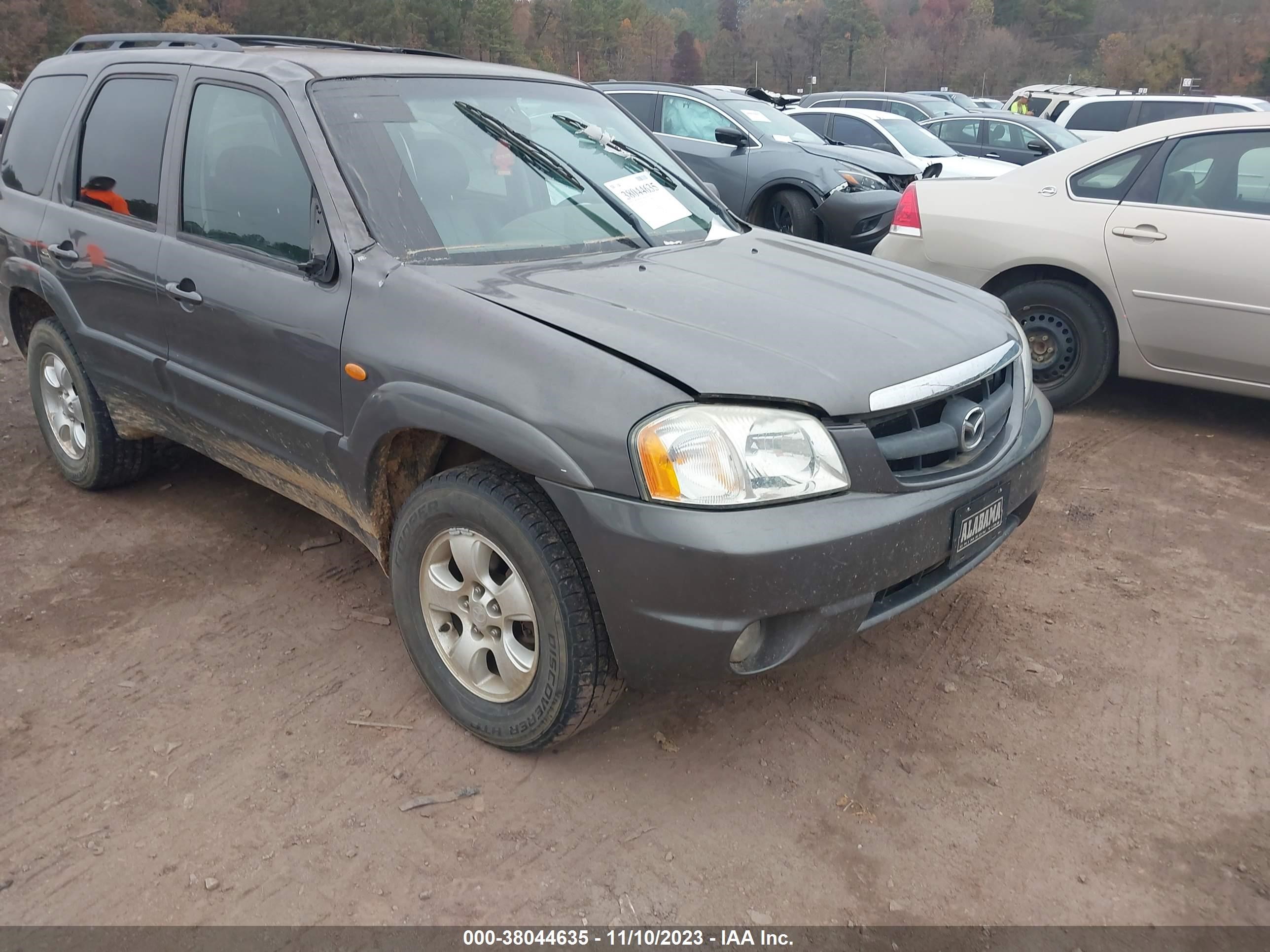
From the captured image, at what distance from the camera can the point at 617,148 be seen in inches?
140

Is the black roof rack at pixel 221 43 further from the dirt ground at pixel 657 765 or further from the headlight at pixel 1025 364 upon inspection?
the headlight at pixel 1025 364

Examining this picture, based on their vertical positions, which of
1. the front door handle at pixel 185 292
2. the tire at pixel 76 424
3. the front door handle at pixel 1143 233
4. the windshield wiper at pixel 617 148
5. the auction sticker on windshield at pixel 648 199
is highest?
the windshield wiper at pixel 617 148

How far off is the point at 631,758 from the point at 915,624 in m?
1.18

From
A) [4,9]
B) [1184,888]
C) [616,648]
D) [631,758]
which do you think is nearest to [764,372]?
[616,648]

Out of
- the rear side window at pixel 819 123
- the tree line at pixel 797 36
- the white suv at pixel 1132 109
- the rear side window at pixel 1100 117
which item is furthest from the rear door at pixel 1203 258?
the tree line at pixel 797 36

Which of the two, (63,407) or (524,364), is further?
(63,407)

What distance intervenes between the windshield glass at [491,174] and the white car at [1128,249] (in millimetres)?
2510

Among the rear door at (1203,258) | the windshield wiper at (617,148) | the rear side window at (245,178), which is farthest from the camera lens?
the rear door at (1203,258)

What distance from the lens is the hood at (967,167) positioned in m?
10.5

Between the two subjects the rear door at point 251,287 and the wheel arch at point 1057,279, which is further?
the wheel arch at point 1057,279

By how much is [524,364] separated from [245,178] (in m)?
1.44

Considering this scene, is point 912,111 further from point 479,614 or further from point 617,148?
point 479,614

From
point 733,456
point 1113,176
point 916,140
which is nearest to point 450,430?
point 733,456

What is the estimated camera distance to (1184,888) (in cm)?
226
